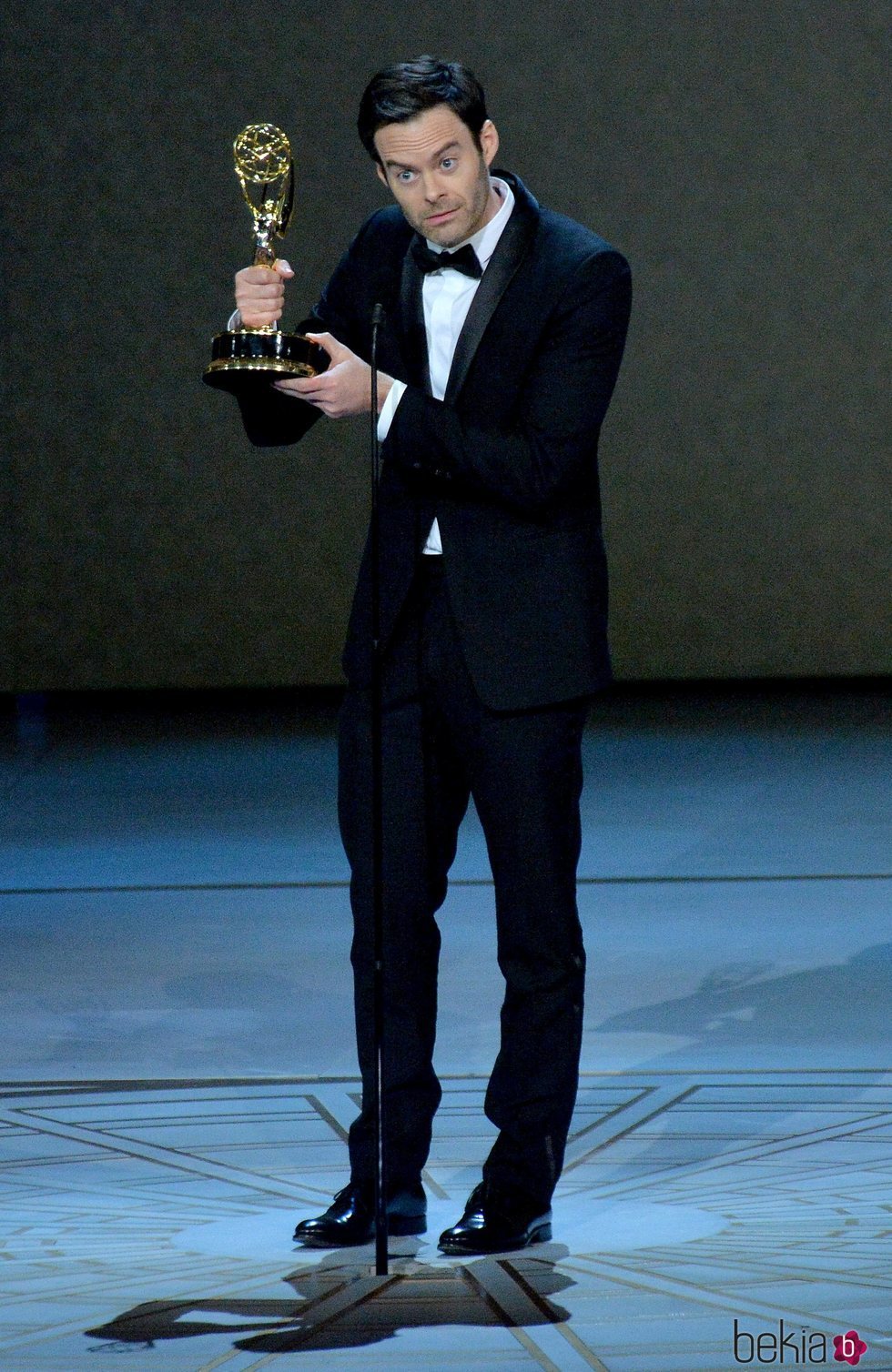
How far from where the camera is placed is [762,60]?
1016 cm

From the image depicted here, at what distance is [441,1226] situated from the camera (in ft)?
8.68

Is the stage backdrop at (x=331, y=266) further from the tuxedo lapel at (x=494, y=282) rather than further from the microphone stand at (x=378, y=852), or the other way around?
the microphone stand at (x=378, y=852)

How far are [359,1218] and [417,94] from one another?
1.38 metres

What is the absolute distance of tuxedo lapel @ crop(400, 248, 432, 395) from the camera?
262 centimetres

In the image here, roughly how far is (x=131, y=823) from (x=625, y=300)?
4.30 meters

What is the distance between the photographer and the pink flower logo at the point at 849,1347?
80.4 inches

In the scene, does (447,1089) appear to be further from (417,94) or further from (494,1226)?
(417,94)

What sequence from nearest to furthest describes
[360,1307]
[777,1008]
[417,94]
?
[360,1307]
[417,94]
[777,1008]

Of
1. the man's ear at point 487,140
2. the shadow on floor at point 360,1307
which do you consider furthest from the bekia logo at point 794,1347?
the man's ear at point 487,140

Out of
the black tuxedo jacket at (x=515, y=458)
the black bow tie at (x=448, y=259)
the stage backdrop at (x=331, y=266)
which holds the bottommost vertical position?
the black tuxedo jacket at (x=515, y=458)

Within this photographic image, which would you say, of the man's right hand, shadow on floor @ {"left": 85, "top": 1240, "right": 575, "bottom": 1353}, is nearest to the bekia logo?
shadow on floor @ {"left": 85, "top": 1240, "right": 575, "bottom": 1353}

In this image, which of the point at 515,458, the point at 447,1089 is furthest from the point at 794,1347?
the point at 447,1089

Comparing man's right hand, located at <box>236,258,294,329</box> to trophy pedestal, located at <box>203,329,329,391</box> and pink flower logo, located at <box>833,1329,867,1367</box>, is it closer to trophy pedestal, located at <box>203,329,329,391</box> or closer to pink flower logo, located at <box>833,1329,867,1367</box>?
trophy pedestal, located at <box>203,329,329,391</box>

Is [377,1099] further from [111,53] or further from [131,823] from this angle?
[111,53]
